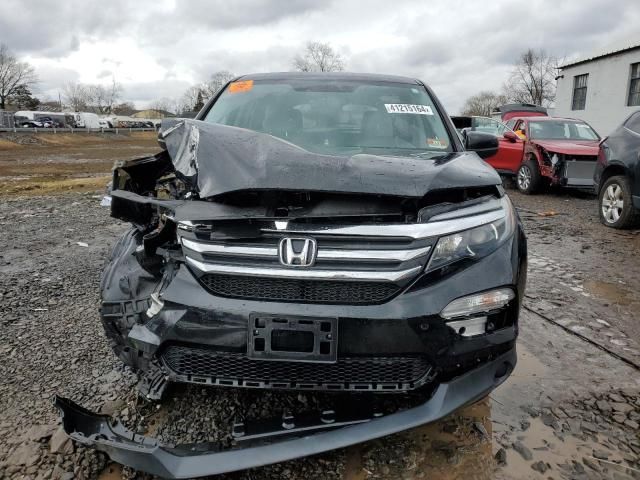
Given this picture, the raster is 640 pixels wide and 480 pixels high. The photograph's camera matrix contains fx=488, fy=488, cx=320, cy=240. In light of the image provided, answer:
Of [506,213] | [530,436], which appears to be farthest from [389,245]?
[530,436]

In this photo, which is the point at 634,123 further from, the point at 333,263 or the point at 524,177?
the point at 333,263

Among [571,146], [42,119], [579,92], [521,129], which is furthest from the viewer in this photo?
[42,119]

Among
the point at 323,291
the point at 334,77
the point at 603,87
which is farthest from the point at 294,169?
the point at 603,87

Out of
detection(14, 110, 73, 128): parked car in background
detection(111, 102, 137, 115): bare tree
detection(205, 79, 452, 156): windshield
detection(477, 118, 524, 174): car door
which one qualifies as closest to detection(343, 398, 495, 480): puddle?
detection(205, 79, 452, 156): windshield

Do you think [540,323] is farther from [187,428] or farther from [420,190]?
[187,428]

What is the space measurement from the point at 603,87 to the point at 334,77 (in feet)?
80.1

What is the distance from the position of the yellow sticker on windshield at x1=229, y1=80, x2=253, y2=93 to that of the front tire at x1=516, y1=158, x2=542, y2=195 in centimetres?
762

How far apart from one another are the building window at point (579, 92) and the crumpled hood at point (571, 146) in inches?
699

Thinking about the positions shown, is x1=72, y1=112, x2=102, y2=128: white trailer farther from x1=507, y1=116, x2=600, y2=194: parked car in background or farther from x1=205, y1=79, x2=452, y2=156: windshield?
x1=205, y1=79, x2=452, y2=156: windshield

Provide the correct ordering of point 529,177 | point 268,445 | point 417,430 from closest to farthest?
point 268,445, point 417,430, point 529,177

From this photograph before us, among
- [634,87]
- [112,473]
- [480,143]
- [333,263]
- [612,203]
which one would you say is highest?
[634,87]

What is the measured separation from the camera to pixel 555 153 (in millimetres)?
9055

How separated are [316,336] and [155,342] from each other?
0.63 m

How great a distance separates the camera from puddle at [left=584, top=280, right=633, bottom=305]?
12.9 feet
